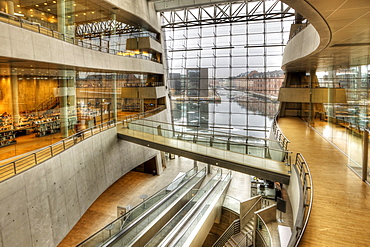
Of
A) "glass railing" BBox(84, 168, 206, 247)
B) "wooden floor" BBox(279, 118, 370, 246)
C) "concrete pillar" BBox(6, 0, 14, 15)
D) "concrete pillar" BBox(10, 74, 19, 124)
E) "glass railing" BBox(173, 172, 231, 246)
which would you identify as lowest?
"glass railing" BBox(173, 172, 231, 246)

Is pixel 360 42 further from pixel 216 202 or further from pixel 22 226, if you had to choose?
pixel 22 226

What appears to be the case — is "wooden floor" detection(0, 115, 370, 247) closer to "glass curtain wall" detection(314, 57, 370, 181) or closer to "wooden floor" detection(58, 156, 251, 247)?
"wooden floor" detection(58, 156, 251, 247)

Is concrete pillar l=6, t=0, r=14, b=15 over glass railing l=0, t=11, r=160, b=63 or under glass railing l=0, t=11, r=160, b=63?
over

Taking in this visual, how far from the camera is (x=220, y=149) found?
1210cm

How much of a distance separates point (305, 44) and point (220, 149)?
6.28 m

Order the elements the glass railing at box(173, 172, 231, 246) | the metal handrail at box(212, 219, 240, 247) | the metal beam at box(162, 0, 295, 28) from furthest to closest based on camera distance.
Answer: the metal beam at box(162, 0, 295, 28) < the metal handrail at box(212, 219, 240, 247) < the glass railing at box(173, 172, 231, 246)

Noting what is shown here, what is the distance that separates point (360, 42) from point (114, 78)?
51.8 feet

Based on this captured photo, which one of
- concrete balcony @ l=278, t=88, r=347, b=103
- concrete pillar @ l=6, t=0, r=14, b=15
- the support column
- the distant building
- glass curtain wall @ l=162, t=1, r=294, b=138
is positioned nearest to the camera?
the support column

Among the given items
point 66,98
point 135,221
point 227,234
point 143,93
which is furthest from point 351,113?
point 143,93

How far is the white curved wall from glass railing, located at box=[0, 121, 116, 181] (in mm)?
10963

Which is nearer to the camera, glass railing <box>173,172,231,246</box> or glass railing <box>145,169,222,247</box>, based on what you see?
glass railing <box>145,169,222,247</box>

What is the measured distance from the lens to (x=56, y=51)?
34.6ft

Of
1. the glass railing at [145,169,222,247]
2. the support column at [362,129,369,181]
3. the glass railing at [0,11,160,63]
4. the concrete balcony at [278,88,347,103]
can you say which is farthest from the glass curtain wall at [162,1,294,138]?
the support column at [362,129,369,181]

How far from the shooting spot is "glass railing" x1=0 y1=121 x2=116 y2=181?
299 inches
